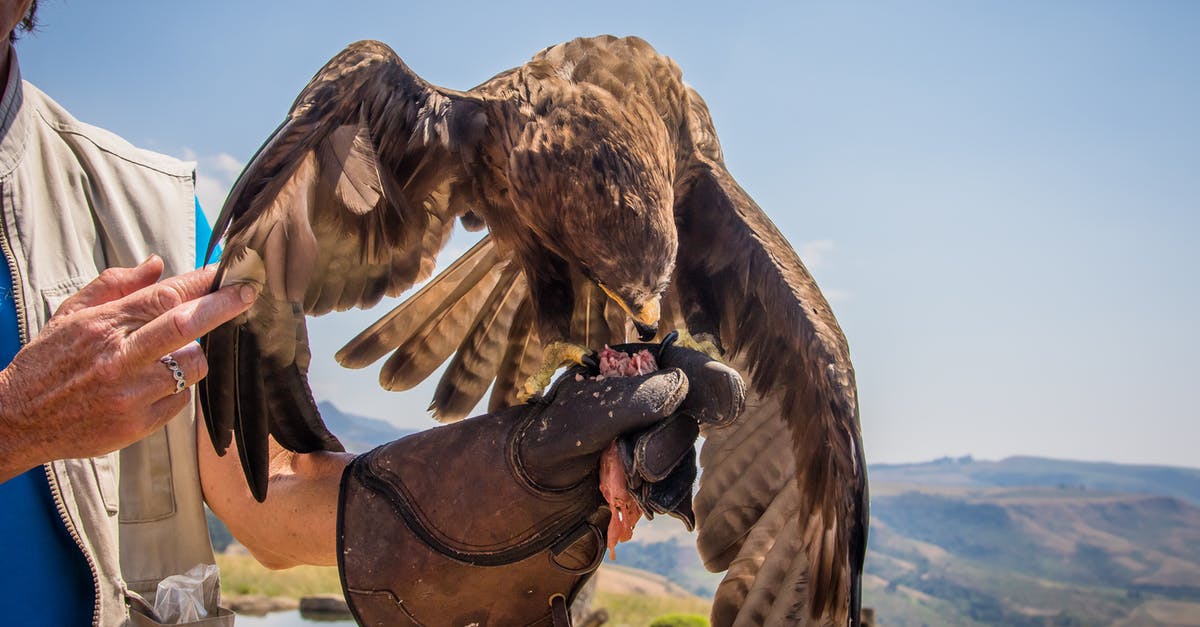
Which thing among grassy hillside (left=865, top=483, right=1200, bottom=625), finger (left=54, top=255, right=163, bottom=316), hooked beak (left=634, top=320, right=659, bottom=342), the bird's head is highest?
the bird's head

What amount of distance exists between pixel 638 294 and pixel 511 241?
0.62 m

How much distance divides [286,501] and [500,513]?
25.5 inches

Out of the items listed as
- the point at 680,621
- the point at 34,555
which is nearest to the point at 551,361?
the point at 34,555

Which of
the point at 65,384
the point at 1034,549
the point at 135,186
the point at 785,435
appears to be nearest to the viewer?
the point at 65,384

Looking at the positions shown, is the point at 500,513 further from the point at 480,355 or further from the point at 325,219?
the point at 480,355

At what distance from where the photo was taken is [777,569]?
2.46m

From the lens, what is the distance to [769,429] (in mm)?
2705

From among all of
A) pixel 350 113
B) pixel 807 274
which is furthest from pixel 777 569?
pixel 350 113

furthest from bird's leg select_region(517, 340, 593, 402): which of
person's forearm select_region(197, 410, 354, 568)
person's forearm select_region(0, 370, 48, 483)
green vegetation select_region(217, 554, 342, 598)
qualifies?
green vegetation select_region(217, 554, 342, 598)

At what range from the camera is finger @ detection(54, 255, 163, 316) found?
167 centimetres

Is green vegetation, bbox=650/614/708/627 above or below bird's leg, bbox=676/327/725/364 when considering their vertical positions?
below

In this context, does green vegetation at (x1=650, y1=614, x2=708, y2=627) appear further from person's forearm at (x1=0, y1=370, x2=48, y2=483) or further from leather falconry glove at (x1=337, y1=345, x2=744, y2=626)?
person's forearm at (x1=0, y1=370, x2=48, y2=483)

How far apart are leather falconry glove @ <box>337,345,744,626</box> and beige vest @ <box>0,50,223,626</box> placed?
51cm

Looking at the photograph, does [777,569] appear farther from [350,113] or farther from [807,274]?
[350,113]
